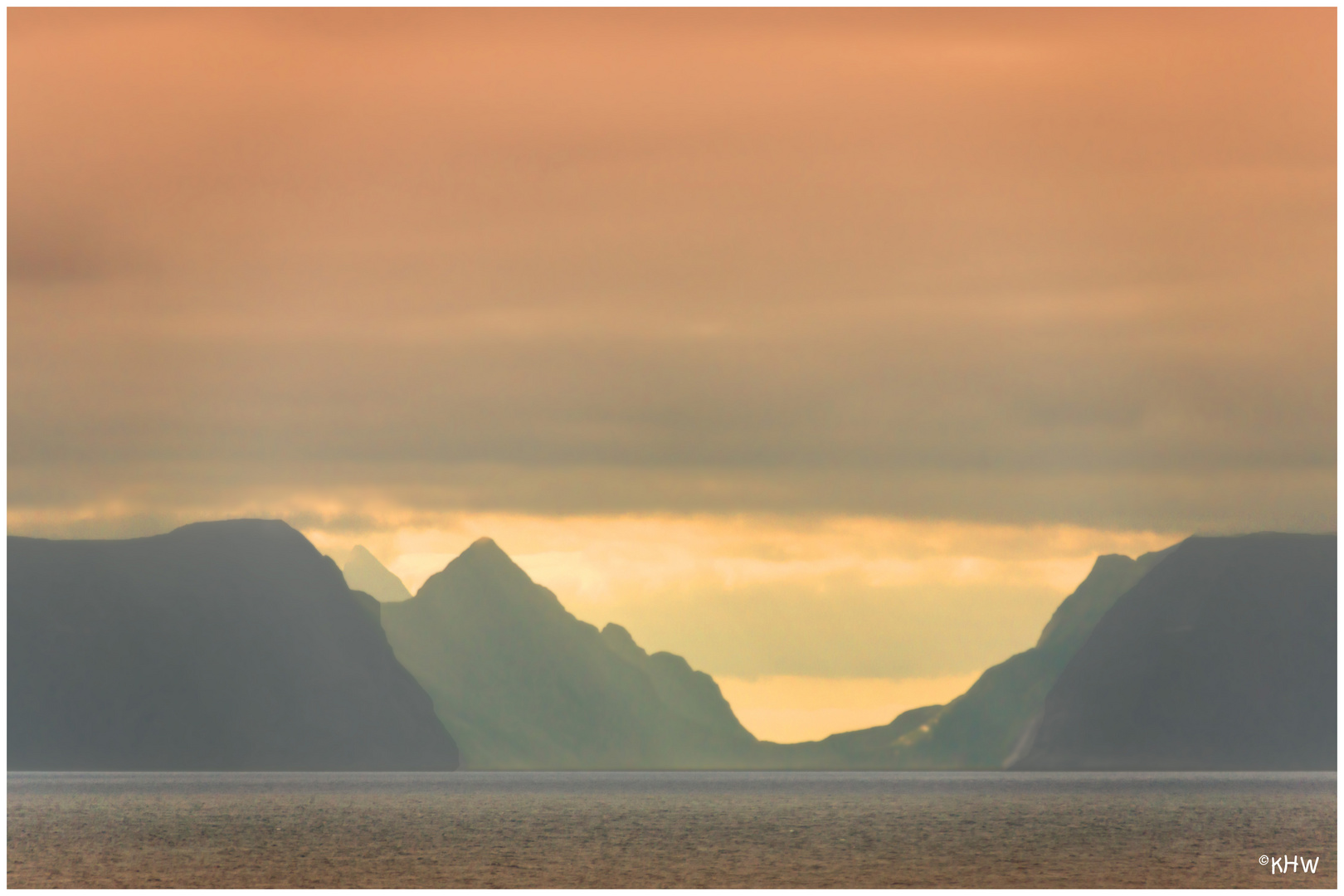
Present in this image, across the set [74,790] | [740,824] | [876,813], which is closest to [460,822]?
[740,824]

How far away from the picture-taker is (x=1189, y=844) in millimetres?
80625

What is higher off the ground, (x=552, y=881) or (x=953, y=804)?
(x=552, y=881)

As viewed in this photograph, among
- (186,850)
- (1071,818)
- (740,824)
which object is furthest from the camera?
(1071,818)

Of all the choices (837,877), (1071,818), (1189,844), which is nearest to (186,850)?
(837,877)

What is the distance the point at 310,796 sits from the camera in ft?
472

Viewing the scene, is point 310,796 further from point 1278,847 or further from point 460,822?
point 1278,847

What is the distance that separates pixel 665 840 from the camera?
8431cm

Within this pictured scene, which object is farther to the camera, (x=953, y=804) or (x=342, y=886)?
(x=953, y=804)

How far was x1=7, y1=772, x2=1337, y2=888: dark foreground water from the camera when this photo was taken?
212ft

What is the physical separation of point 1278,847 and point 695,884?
36760 mm

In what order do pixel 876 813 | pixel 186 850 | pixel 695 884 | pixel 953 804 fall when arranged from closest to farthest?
pixel 695 884, pixel 186 850, pixel 876 813, pixel 953 804

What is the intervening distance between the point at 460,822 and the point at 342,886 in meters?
37.8

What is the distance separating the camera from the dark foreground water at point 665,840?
64.5m

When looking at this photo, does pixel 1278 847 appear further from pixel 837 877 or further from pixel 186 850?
pixel 186 850
